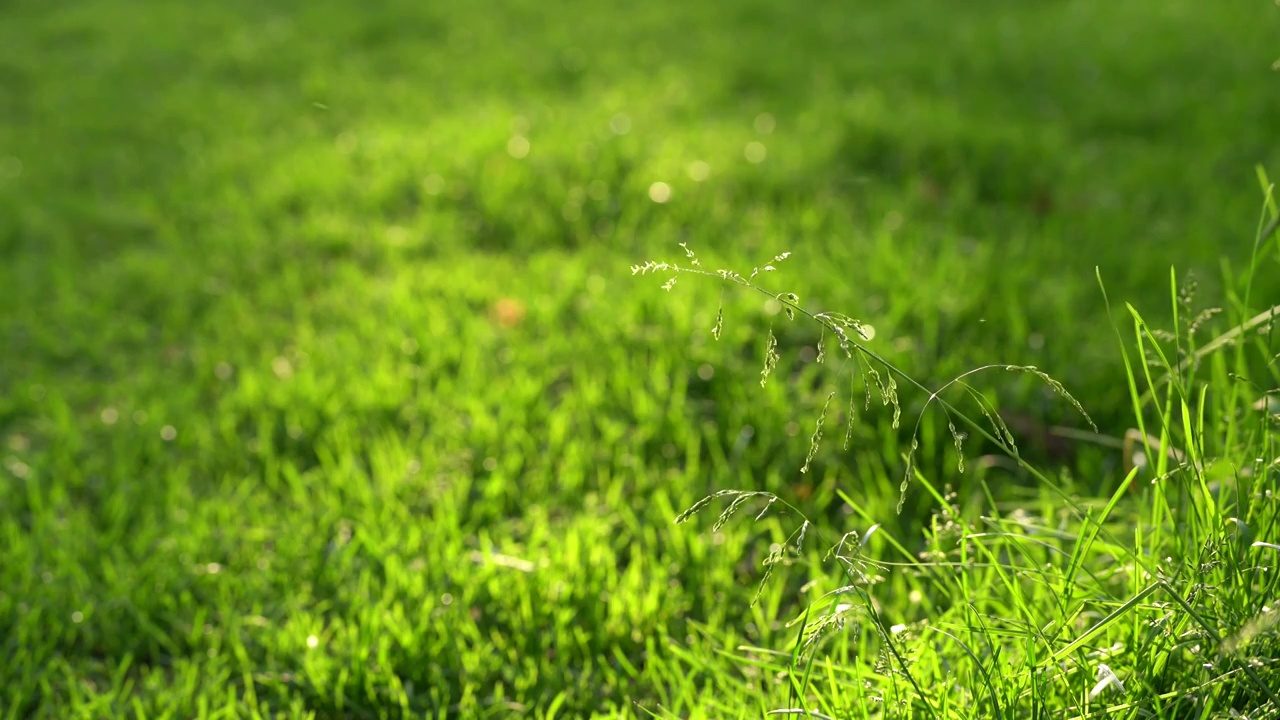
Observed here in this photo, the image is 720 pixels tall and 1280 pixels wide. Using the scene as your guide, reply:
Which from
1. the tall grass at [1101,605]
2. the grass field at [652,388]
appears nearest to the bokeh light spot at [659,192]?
the grass field at [652,388]

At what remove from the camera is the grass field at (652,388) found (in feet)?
5.51

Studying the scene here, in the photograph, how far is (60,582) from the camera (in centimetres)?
240

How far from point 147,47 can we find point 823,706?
293 inches

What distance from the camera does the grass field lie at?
1.68 m

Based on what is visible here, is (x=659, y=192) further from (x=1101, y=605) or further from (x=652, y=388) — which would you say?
(x=1101, y=605)

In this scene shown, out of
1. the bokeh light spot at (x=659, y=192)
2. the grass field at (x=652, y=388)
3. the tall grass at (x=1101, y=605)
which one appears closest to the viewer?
the tall grass at (x=1101, y=605)

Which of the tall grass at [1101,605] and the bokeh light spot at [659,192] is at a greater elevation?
the tall grass at [1101,605]

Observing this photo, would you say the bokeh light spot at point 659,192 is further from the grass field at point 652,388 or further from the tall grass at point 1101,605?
the tall grass at point 1101,605

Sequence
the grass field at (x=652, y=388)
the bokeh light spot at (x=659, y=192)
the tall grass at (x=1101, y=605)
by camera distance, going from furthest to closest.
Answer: the bokeh light spot at (x=659, y=192) → the grass field at (x=652, y=388) → the tall grass at (x=1101, y=605)

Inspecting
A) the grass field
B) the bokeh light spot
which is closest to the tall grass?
the grass field

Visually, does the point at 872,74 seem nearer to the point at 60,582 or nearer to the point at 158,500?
the point at 158,500

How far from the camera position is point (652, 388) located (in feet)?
10.1

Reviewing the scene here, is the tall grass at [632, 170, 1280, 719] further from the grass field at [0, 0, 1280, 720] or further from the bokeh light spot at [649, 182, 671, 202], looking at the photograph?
the bokeh light spot at [649, 182, 671, 202]

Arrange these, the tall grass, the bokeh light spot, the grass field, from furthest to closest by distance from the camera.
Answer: the bokeh light spot
the grass field
the tall grass
